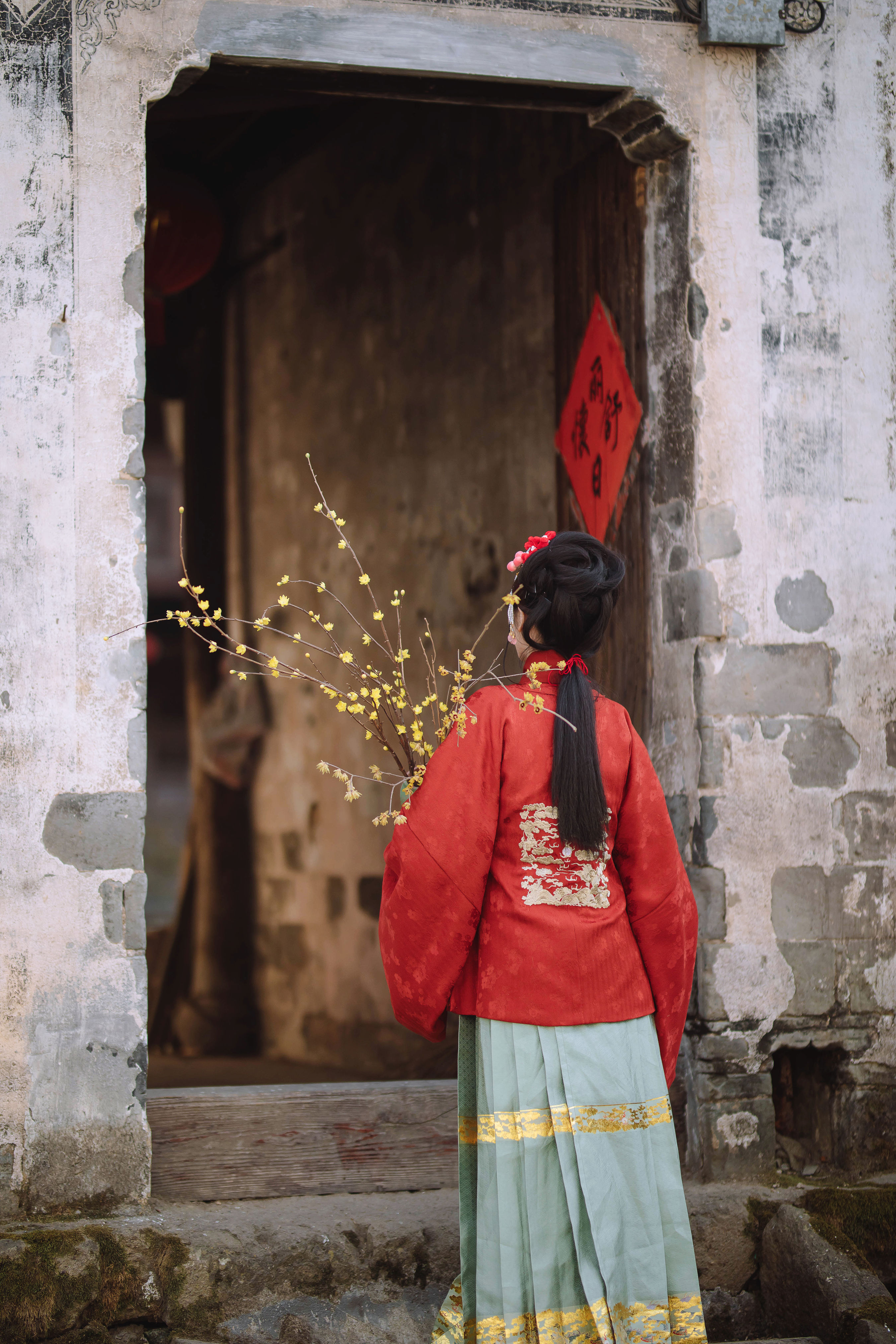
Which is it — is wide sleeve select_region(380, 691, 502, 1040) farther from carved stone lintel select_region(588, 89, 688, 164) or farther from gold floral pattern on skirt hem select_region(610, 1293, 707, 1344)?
carved stone lintel select_region(588, 89, 688, 164)

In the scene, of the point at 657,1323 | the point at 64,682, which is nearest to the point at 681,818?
the point at 657,1323

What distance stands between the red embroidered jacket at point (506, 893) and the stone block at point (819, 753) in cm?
108

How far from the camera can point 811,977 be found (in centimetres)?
338

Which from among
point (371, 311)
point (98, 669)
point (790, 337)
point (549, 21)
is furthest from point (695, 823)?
point (371, 311)

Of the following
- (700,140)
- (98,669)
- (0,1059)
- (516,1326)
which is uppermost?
(700,140)

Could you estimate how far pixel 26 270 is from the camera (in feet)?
9.96

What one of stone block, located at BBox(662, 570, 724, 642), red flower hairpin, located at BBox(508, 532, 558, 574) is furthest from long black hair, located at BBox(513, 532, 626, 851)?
stone block, located at BBox(662, 570, 724, 642)

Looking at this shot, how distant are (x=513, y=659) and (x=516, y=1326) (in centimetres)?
276

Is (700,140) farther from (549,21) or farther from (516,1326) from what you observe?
(516,1326)

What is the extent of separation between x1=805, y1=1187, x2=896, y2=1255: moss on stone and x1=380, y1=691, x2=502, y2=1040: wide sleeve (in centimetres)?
137

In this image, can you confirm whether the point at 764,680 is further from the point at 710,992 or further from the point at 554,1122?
the point at 554,1122

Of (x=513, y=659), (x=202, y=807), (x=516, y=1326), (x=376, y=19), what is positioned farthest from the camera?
(x=202, y=807)

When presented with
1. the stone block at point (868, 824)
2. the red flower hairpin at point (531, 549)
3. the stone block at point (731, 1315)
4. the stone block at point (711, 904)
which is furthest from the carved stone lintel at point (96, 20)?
the stone block at point (731, 1315)

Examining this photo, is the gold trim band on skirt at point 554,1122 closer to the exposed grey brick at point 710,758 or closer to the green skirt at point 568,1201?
the green skirt at point 568,1201
